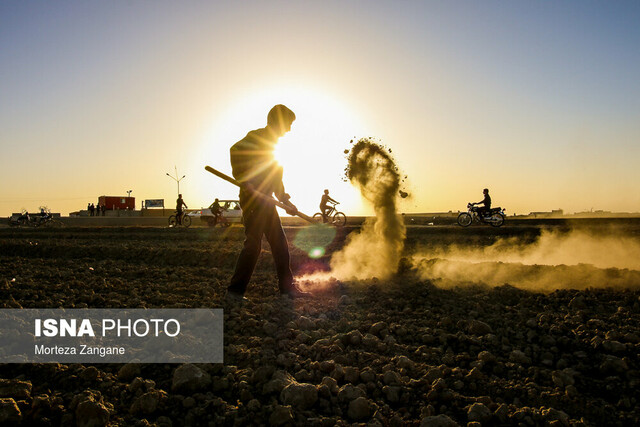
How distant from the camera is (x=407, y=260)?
27.4 feet

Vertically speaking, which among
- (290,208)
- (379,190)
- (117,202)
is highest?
(117,202)

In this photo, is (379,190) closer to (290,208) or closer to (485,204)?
(290,208)

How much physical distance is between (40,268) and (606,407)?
8.50 meters

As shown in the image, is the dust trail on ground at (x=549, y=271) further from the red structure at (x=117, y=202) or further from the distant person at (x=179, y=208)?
Result: the red structure at (x=117, y=202)

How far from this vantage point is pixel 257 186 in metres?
5.45

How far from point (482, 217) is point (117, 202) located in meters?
59.9

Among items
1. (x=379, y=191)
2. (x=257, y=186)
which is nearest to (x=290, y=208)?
(x=257, y=186)

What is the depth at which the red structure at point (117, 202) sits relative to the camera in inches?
2650

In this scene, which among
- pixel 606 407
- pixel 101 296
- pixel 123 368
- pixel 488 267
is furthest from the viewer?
pixel 488 267

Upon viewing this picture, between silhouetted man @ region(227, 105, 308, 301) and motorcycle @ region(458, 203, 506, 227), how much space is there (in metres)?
18.5

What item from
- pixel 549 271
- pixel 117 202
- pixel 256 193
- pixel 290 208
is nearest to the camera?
pixel 256 193

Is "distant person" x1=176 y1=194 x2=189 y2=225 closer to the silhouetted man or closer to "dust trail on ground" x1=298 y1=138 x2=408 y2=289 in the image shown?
"dust trail on ground" x1=298 y1=138 x2=408 y2=289

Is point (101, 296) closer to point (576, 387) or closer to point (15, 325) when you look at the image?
point (15, 325)

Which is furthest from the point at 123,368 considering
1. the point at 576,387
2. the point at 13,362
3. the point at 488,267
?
the point at 488,267
